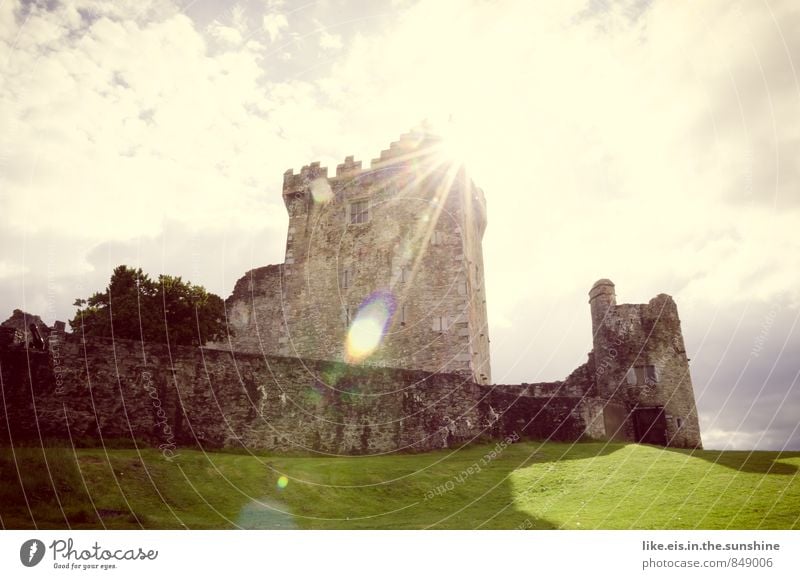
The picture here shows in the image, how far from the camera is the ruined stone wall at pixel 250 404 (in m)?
13.9

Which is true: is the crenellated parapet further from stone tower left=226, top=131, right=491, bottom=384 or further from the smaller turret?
the smaller turret

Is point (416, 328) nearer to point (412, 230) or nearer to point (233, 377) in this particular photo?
point (412, 230)

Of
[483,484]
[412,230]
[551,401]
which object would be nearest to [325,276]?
[412,230]

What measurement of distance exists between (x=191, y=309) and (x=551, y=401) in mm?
15343
